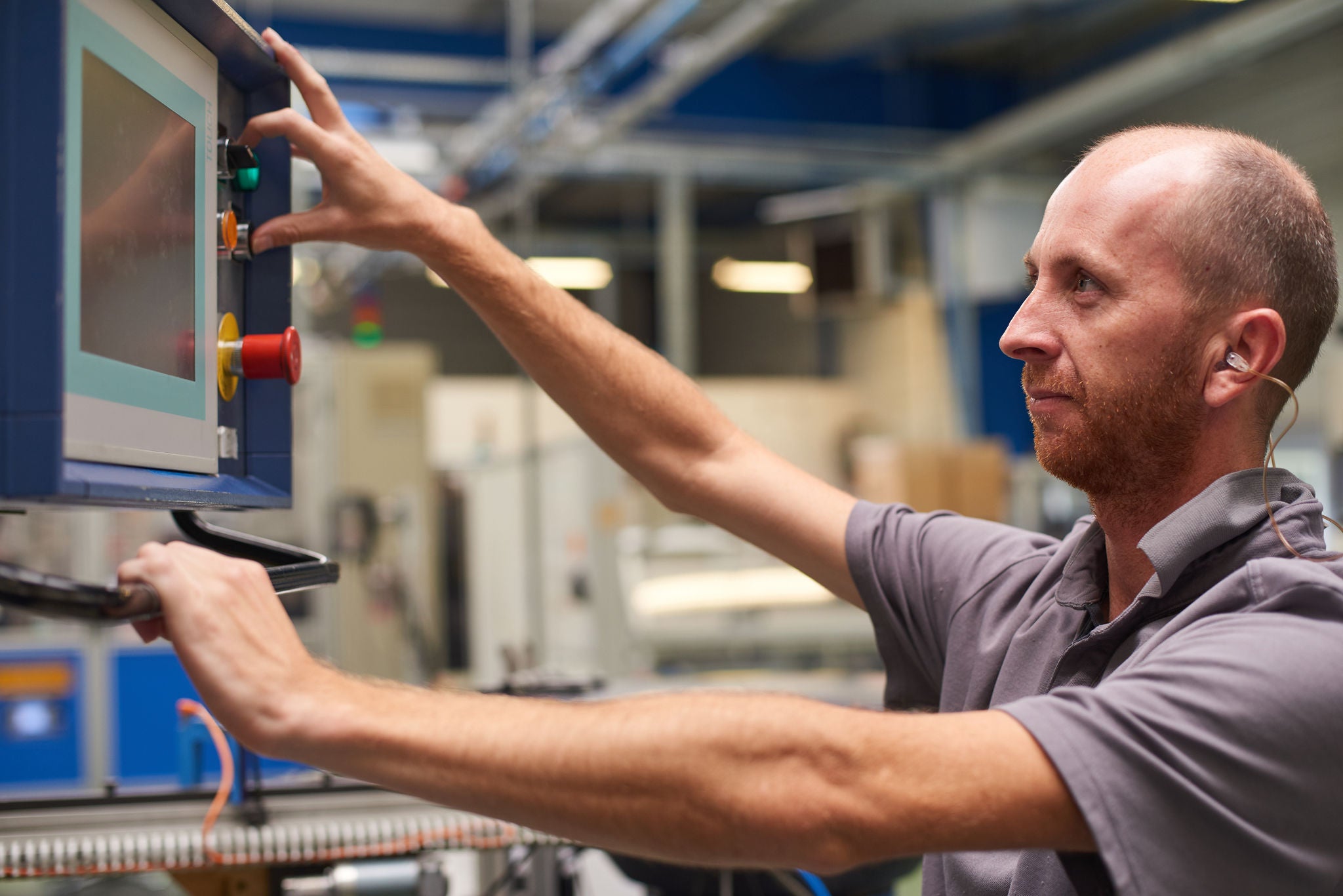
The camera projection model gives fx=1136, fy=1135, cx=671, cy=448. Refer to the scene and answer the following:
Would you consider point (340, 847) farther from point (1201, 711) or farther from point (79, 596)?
point (1201, 711)

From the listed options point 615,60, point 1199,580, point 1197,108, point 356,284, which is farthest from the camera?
point 356,284

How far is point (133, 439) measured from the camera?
778mm

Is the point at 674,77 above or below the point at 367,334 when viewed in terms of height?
above

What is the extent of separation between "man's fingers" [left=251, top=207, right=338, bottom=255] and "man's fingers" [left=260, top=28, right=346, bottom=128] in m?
0.09

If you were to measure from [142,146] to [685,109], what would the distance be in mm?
5223

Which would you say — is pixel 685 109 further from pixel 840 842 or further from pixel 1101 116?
pixel 840 842

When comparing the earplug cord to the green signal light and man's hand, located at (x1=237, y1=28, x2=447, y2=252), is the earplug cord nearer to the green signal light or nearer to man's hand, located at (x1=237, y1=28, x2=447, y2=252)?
man's hand, located at (x1=237, y1=28, x2=447, y2=252)

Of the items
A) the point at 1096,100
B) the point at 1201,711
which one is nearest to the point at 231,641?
the point at 1201,711

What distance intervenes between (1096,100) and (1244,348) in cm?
475

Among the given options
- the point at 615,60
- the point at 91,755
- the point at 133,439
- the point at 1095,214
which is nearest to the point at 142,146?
the point at 133,439

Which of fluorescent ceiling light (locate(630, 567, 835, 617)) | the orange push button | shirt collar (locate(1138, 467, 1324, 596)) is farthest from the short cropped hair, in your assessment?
fluorescent ceiling light (locate(630, 567, 835, 617))

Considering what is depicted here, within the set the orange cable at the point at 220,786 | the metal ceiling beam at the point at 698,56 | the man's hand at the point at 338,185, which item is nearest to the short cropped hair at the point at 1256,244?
the man's hand at the point at 338,185

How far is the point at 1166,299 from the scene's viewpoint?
964 millimetres

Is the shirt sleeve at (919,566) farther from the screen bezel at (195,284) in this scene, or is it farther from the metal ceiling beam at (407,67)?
the metal ceiling beam at (407,67)
